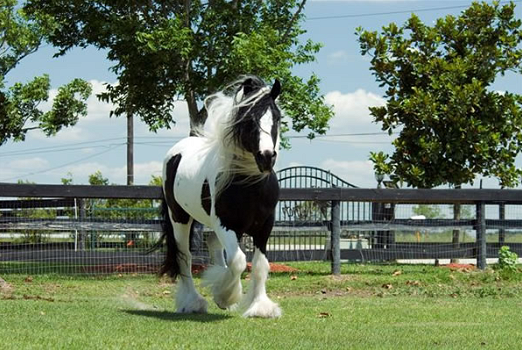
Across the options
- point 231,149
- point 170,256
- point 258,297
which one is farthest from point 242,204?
point 170,256

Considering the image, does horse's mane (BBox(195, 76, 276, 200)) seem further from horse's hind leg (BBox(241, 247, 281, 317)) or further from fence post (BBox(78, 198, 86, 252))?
fence post (BBox(78, 198, 86, 252))

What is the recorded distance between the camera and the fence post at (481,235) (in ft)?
48.6

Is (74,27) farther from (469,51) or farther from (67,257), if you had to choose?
(469,51)

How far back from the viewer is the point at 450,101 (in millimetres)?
18266

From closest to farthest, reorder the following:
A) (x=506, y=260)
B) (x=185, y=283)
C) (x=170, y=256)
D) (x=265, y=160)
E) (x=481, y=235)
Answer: (x=265, y=160)
(x=185, y=283)
(x=170, y=256)
(x=506, y=260)
(x=481, y=235)

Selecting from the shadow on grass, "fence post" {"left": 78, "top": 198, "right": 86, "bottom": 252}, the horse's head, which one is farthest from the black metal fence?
the horse's head

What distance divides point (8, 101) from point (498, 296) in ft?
47.3

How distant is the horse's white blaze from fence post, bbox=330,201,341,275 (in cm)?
638

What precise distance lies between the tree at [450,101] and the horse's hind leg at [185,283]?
969 cm

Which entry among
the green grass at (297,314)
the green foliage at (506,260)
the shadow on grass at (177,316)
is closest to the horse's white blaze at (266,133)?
the green grass at (297,314)

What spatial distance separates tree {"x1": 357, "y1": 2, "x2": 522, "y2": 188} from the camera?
18469 millimetres

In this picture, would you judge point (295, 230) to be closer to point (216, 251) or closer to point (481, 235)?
point (481, 235)

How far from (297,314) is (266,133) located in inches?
87.4

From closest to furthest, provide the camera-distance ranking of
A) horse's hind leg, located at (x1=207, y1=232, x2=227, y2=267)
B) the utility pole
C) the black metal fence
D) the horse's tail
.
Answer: horse's hind leg, located at (x1=207, y1=232, x2=227, y2=267)
the horse's tail
the black metal fence
the utility pole
